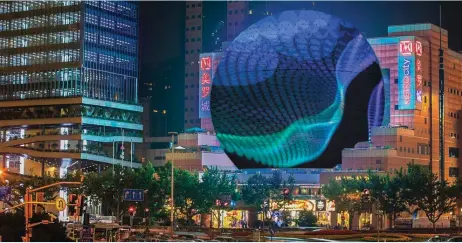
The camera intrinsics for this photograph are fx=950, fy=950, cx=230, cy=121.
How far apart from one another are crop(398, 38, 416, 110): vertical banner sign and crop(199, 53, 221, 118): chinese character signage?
37.4m

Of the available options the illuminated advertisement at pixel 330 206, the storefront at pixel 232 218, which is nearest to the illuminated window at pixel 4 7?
the storefront at pixel 232 218

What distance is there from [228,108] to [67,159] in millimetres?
33341

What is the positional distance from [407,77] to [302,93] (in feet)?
62.7

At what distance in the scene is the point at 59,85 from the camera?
7510 inches

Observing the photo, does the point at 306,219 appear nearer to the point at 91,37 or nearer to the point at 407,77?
the point at 407,77

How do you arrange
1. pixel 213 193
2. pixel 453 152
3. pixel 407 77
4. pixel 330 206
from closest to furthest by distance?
pixel 213 193 < pixel 330 206 < pixel 407 77 < pixel 453 152

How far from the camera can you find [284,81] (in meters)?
174

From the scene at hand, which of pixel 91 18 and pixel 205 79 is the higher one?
pixel 91 18

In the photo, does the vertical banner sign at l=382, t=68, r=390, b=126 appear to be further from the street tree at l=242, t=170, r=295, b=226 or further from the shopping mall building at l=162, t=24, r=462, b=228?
the street tree at l=242, t=170, r=295, b=226

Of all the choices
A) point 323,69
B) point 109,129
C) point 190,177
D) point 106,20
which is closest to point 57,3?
point 106,20

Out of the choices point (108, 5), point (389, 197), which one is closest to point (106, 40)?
point (108, 5)

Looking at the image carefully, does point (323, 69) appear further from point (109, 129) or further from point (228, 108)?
point (109, 129)

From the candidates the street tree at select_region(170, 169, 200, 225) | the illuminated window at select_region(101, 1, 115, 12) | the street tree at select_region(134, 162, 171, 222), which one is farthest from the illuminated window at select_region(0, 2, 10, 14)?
the street tree at select_region(170, 169, 200, 225)

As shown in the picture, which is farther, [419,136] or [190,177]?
[419,136]
